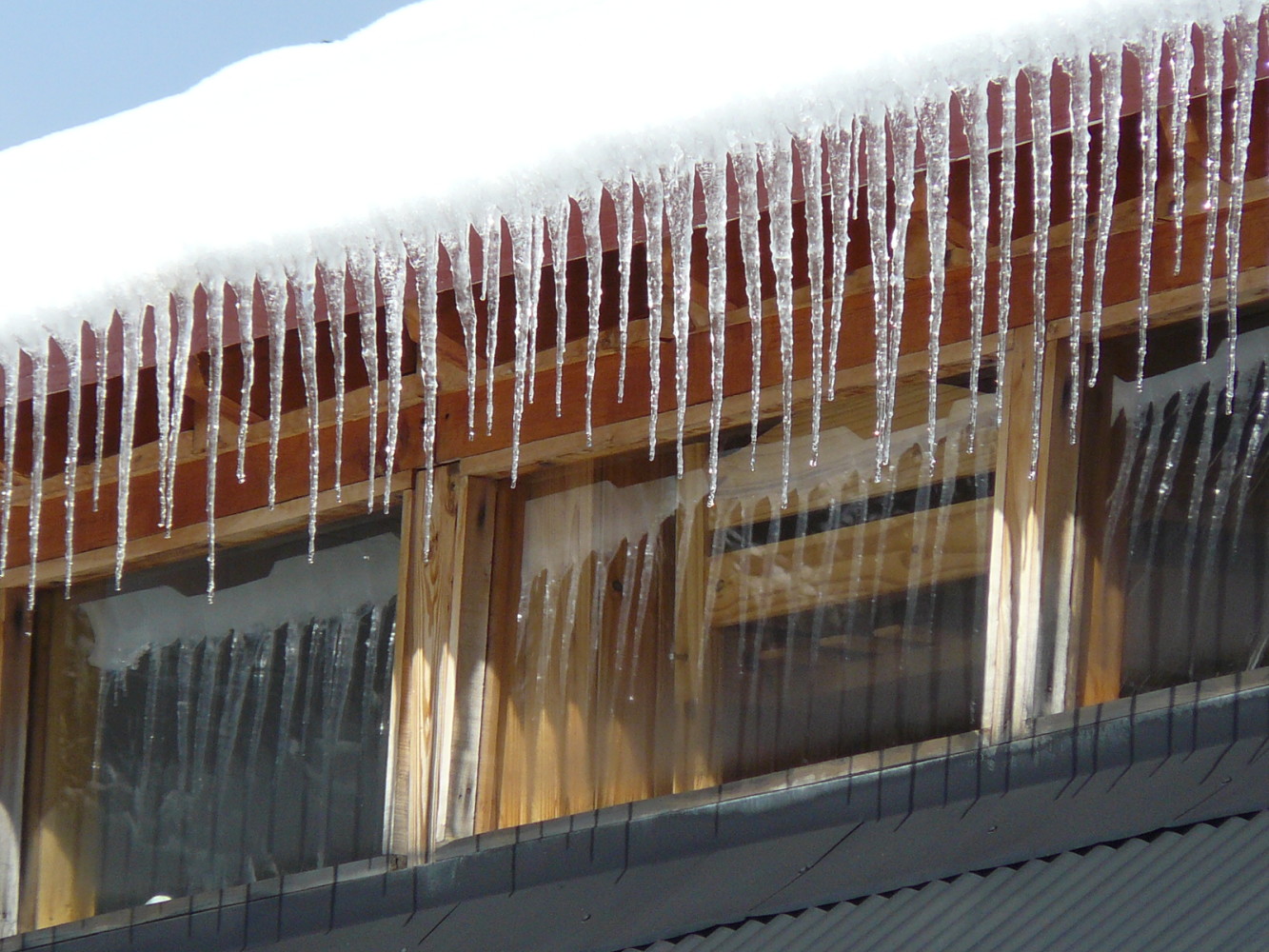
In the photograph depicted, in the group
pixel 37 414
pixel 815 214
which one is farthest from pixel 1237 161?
pixel 37 414

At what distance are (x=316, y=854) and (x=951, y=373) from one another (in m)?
2.32

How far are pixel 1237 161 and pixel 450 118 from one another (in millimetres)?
1549

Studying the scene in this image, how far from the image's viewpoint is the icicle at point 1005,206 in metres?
3.62

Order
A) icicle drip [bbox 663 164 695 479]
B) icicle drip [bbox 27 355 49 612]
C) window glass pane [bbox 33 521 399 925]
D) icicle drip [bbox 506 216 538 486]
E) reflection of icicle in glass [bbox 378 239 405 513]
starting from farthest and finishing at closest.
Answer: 1. window glass pane [bbox 33 521 399 925]
2. icicle drip [bbox 27 355 49 612]
3. reflection of icicle in glass [bbox 378 239 405 513]
4. icicle drip [bbox 506 216 538 486]
5. icicle drip [bbox 663 164 695 479]

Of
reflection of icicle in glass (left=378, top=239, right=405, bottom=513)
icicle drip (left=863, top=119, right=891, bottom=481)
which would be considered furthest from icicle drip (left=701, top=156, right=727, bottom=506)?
reflection of icicle in glass (left=378, top=239, right=405, bottom=513)

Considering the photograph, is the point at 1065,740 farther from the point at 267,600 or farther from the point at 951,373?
the point at 267,600

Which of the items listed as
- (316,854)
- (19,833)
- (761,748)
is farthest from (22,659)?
(761,748)

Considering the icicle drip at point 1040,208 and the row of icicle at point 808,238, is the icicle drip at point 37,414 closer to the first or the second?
the row of icicle at point 808,238

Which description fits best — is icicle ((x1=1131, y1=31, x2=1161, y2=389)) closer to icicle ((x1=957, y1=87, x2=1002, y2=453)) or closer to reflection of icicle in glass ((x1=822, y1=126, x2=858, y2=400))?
icicle ((x1=957, y1=87, x2=1002, y2=453))

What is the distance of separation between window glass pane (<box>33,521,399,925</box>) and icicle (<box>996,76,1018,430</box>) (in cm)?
197

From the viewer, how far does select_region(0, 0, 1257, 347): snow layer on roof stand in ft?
11.6

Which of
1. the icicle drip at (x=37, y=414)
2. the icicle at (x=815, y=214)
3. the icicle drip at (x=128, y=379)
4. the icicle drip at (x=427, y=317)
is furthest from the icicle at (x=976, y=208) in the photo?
the icicle drip at (x=37, y=414)

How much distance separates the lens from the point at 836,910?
179 inches

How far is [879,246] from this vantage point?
421 centimetres
